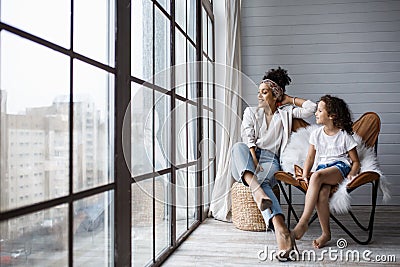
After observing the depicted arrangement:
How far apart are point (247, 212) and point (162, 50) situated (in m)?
1.47

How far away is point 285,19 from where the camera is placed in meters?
5.21

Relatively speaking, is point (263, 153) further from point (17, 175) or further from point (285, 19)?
point (17, 175)

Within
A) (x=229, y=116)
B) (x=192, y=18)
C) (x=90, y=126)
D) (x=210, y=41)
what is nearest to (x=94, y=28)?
(x=90, y=126)

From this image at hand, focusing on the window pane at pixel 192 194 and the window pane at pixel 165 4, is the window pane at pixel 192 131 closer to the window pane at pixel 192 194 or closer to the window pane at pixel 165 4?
the window pane at pixel 192 194

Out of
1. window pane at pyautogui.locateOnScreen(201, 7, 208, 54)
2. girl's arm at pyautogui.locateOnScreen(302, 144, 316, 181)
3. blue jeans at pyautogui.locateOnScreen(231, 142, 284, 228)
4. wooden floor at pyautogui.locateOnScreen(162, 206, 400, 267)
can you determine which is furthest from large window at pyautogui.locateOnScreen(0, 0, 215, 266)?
window pane at pyautogui.locateOnScreen(201, 7, 208, 54)

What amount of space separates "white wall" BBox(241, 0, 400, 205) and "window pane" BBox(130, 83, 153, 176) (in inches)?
110

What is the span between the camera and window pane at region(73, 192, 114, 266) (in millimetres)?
1589

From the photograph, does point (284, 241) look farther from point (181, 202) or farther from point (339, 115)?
point (339, 115)

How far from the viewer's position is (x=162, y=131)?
9.11 ft

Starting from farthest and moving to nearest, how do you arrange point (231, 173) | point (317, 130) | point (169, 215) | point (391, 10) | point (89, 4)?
1. point (391, 10)
2. point (231, 173)
3. point (317, 130)
4. point (169, 215)
5. point (89, 4)

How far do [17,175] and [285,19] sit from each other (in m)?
4.42

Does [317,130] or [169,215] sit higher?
[317,130]

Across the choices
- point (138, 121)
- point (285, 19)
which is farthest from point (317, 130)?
point (285, 19)

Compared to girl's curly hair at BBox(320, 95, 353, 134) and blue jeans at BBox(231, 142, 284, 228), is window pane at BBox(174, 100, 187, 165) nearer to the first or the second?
blue jeans at BBox(231, 142, 284, 228)
